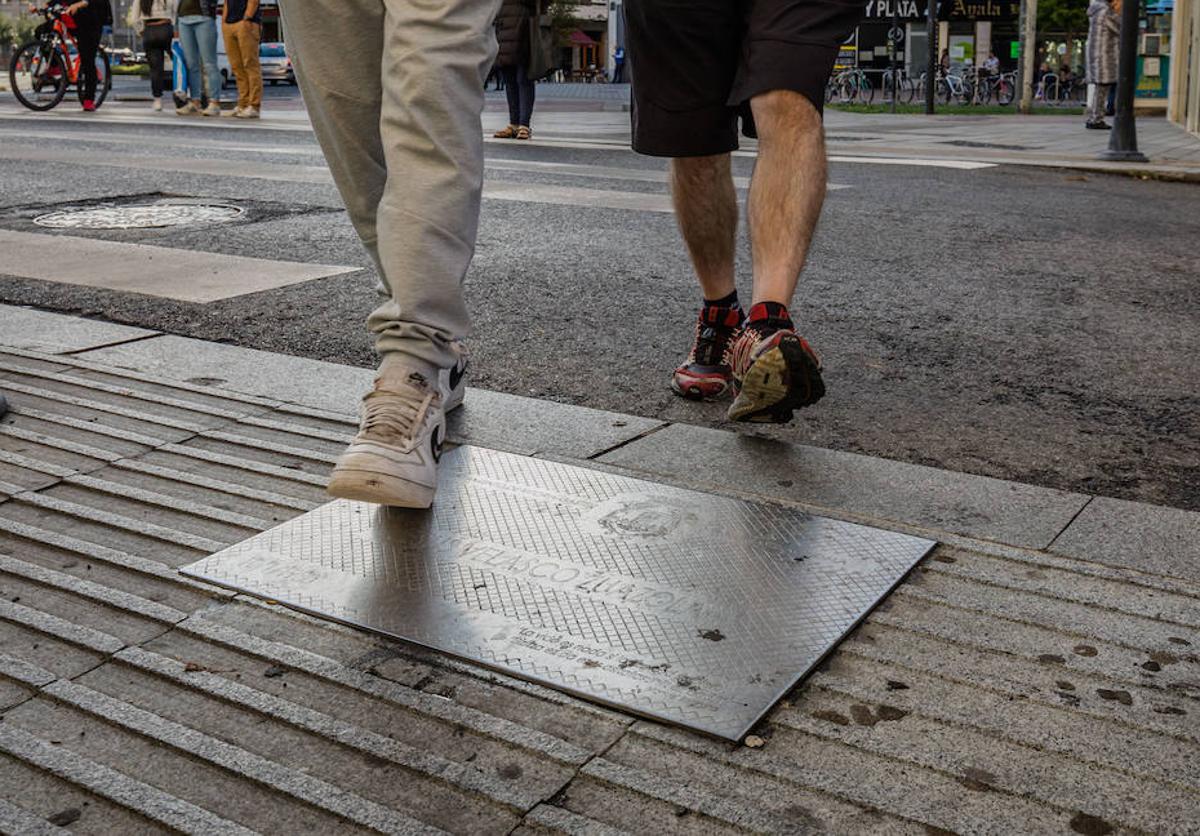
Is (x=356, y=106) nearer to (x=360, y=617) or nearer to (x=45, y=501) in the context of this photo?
(x=45, y=501)

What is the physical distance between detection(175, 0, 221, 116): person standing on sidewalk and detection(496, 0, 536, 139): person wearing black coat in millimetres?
4586

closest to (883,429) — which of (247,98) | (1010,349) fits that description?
(1010,349)

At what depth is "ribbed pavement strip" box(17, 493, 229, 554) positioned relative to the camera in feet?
6.94

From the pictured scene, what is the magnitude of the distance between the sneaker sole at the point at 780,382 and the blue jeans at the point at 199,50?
13.4 m

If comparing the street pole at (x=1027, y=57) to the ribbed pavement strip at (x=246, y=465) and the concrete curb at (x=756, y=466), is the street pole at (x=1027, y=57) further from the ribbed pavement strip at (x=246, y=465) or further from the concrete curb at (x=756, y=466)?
the ribbed pavement strip at (x=246, y=465)

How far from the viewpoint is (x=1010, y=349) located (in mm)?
3539

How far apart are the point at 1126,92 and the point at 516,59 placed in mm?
4824

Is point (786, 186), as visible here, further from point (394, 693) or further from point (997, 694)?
point (394, 693)

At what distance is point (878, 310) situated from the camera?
4.04 metres

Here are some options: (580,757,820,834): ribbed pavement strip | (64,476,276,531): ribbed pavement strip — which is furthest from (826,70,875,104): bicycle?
(580,757,820,834): ribbed pavement strip

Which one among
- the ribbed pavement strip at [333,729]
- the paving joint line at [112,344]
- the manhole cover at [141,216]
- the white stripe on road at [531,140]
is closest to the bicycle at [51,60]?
the white stripe on road at [531,140]

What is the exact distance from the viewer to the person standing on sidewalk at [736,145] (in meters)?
2.57

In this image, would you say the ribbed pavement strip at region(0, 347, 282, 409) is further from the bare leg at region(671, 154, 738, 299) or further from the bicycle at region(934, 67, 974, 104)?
the bicycle at region(934, 67, 974, 104)

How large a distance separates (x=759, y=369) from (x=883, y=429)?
44 centimetres
